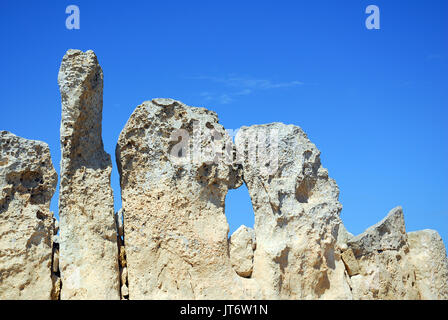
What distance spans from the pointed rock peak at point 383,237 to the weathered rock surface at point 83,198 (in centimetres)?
395

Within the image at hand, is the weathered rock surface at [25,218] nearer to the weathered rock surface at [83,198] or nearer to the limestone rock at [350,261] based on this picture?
the weathered rock surface at [83,198]

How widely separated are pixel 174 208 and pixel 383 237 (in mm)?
3656

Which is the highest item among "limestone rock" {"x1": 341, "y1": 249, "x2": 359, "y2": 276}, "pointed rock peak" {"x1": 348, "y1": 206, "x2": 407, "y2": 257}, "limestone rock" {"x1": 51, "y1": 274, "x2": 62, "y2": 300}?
"pointed rock peak" {"x1": 348, "y1": 206, "x2": 407, "y2": 257}

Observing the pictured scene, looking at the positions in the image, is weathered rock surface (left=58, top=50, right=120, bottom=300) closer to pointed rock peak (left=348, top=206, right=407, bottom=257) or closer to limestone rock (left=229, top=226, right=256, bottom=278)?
limestone rock (left=229, top=226, right=256, bottom=278)

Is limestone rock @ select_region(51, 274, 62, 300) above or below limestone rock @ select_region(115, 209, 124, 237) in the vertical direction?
below

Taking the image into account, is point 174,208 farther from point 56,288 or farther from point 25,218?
point 25,218

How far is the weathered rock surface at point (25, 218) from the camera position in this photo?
8.77m

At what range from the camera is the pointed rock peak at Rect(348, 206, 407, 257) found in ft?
34.4

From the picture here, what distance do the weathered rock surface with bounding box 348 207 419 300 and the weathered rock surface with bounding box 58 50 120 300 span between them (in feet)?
12.9

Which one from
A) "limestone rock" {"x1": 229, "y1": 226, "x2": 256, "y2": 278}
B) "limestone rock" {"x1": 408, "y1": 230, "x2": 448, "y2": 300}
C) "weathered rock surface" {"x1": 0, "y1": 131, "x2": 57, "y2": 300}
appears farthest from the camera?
"limestone rock" {"x1": 408, "y1": 230, "x2": 448, "y2": 300}

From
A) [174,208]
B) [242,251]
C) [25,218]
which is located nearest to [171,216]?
[174,208]

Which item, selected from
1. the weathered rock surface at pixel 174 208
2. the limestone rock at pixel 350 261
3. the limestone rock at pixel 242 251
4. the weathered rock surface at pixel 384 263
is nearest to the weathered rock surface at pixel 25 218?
the weathered rock surface at pixel 174 208

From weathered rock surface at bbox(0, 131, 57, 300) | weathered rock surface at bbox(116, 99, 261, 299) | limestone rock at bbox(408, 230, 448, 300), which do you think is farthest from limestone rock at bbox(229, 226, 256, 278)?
limestone rock at bbox(408, 230, 448, 300)
